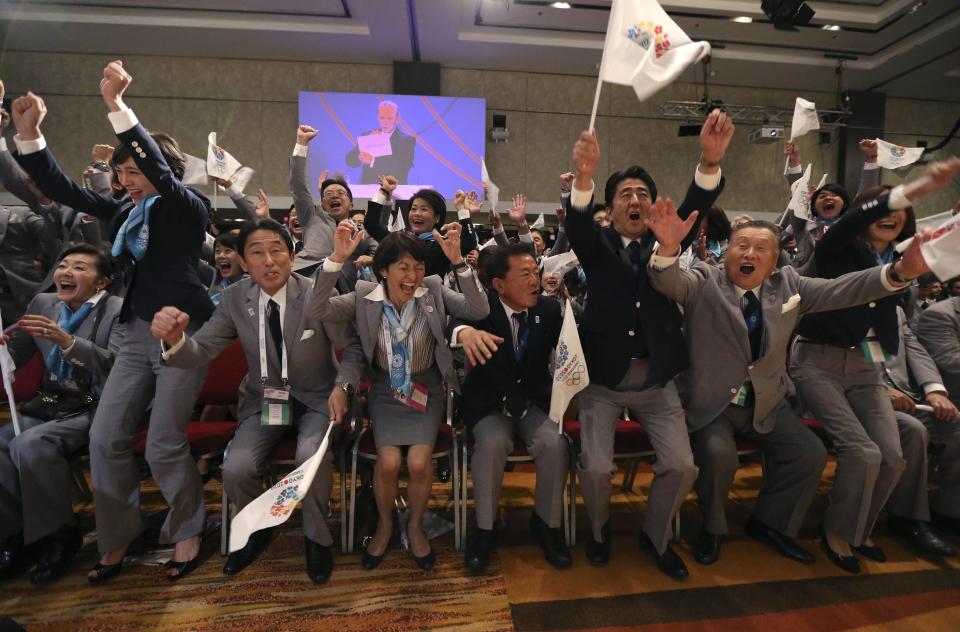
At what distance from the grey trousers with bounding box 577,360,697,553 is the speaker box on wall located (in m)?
7.03

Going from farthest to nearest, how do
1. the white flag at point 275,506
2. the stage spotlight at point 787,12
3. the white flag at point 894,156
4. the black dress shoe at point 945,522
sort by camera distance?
1. the stage spotlight at point 787,12
2. the white flag at point 894,156
3. the black dress shoe at point 945,522
4. the white flag at point 275,506

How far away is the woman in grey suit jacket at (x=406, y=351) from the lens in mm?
2344

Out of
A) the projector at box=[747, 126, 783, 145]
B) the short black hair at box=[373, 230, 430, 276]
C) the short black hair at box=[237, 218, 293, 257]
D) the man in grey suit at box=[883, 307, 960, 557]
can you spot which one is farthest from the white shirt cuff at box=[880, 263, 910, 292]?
the projector at box=[747, 126, 783, 145]

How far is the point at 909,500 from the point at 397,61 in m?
8.31

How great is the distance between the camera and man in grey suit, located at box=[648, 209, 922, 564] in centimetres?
237

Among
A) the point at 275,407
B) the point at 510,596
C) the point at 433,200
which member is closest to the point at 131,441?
the point at 275,407

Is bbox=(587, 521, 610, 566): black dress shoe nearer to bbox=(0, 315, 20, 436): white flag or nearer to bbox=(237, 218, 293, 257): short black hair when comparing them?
bbox=(237, 218, 293, 257): short black hair

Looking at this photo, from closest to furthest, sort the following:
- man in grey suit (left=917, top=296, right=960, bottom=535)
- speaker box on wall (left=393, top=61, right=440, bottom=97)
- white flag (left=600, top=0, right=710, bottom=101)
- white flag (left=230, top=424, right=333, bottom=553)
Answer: white flag (left=230, top=424, right=333, bottom=553)
white flag (left=600, top=0, right=710, bottom=101)
man in grey suit (left=917, top=296, right=960, bottom=535)
speaker box on wall (left=393, top=61, right=440, bottom=97)

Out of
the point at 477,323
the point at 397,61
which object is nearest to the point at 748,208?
the point at 397,61

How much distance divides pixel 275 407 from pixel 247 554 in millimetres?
715

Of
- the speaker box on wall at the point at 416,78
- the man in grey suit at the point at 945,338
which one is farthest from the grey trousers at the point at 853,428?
the speaker box on wall at the point at 416,78

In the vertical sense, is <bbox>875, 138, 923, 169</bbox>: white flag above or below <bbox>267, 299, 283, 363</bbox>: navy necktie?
above

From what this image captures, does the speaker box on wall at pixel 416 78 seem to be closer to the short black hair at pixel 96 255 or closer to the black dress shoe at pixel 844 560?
the short black hair at pixel 96 255

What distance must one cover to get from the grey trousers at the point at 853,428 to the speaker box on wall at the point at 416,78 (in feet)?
23.3
